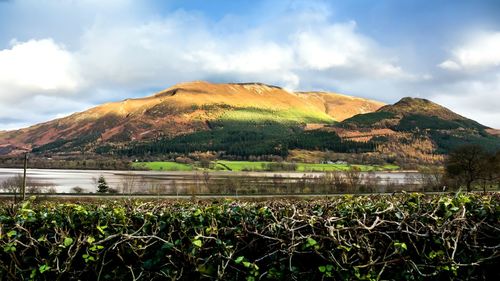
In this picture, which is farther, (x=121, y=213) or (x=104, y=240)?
(x=121, y=213)

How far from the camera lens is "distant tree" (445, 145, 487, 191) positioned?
202 ft

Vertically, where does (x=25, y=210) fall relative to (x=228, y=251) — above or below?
above

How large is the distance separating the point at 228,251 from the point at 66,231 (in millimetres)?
1845

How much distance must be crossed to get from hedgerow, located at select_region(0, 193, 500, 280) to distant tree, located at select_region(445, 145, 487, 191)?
62657 mm

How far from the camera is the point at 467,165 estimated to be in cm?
6228

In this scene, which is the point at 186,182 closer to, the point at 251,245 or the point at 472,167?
the point at 472,167

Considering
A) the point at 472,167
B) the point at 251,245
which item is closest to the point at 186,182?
the point at 472,167

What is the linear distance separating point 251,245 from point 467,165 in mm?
66661

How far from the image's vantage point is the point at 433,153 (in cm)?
19775

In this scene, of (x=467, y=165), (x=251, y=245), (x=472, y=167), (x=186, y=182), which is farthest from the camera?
(x=186, y=182)

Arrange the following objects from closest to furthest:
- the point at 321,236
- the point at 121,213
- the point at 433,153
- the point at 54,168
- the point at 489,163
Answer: the point at 321,236, the point at 121,213, the point at 489,163, the point at 54,168, the point at 433,153

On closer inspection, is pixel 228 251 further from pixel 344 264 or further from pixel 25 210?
pixel 25 210

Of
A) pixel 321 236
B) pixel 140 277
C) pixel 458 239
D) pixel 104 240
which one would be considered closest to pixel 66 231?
pixel 104 240

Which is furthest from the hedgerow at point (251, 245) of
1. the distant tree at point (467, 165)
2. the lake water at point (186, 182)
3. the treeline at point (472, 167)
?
the distant tree at point (467, 165)
